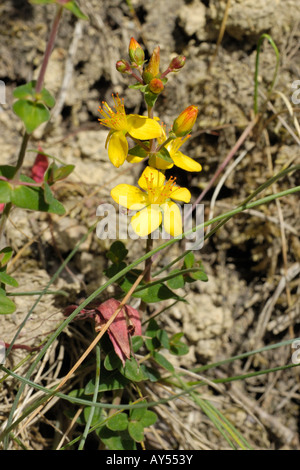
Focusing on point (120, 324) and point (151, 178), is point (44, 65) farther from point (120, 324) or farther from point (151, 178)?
point (120, 324)

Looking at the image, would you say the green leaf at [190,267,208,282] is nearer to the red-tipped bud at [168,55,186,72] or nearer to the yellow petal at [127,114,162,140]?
the yellow petal at [127,114,162,140]

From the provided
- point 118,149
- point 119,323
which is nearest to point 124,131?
point 118,149

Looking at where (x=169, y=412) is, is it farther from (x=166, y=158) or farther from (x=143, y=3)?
(x=143, y=3)

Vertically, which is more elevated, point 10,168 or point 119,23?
point 119,23

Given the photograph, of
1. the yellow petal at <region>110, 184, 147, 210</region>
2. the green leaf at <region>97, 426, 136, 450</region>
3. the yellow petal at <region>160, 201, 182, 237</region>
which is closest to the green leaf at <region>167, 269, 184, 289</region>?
the yellow petal at <region>160, 201, 182, 237</region>

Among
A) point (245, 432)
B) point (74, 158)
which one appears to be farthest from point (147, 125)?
point (245, 432)
